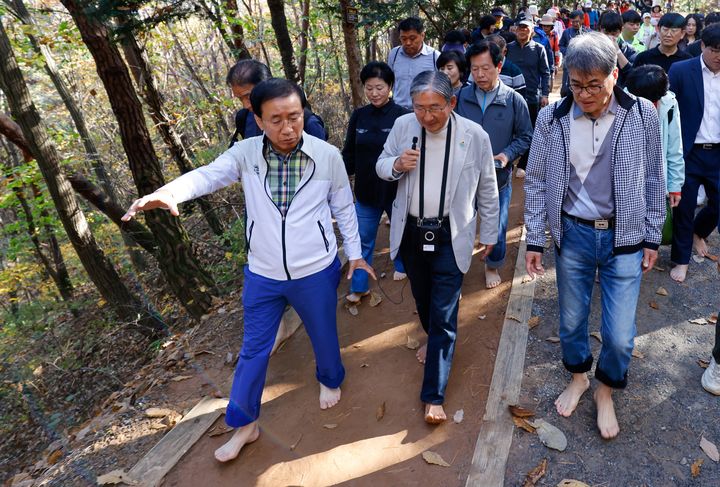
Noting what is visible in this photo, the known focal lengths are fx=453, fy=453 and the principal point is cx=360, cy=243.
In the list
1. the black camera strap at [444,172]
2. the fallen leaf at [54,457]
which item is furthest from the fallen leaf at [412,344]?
the fallen leaf at [54,457]

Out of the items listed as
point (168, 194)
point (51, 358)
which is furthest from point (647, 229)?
point (51, 358)

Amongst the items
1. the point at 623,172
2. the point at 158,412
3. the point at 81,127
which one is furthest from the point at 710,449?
the point at 81,127

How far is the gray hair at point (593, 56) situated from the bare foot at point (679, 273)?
309cm

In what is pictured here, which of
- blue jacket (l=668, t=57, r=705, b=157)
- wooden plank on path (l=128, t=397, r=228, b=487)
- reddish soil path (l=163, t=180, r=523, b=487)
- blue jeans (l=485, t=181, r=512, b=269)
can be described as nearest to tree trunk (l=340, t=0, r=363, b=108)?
blue jeans (l=485, t=181, r=512, b=269)

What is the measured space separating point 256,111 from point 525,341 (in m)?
2.79

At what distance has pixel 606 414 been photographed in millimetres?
2939

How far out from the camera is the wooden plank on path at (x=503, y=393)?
109 inches

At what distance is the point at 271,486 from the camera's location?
2.92 m

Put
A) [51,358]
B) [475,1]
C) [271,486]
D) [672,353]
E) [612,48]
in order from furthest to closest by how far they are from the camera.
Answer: [475,1]
[51,358]
[672,353]
[271,486]
[612,48]

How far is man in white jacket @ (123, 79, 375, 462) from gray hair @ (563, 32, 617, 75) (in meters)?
1.46

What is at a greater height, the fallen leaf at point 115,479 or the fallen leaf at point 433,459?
the fallen leaf at point 115,479

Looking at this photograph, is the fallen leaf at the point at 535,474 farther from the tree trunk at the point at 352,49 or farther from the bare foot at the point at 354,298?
the tree trunk at the point at 352,49

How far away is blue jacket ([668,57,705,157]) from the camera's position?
13.5 feet

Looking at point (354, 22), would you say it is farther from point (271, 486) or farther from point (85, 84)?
point (85, 84)
